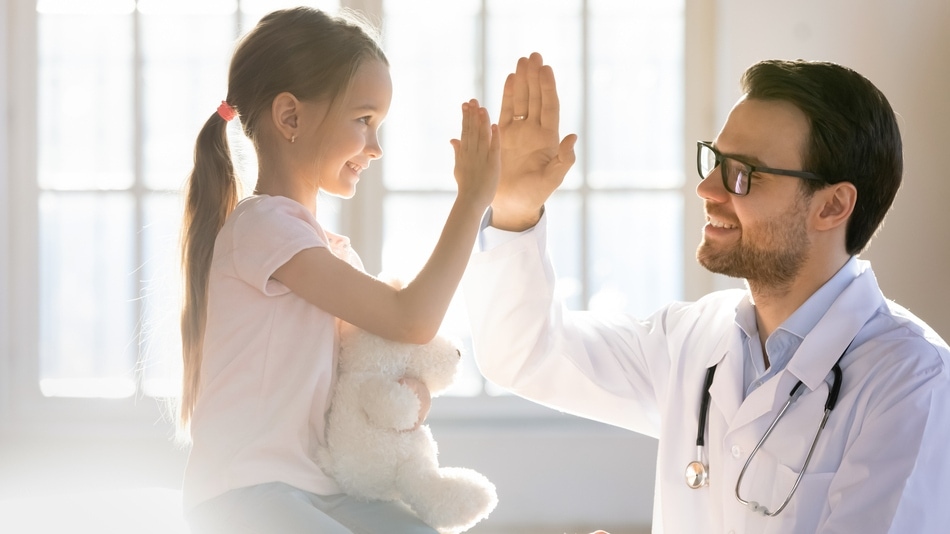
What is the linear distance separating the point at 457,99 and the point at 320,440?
2.42 metres

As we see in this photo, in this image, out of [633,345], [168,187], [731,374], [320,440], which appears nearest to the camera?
[320,440]

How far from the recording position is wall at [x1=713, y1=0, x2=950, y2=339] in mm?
3496

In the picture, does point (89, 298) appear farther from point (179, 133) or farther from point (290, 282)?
point (290, 282)

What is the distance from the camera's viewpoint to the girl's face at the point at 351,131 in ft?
5.31

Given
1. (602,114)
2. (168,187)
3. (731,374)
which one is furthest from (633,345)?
(168,187)

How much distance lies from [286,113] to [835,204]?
1086 millimetres

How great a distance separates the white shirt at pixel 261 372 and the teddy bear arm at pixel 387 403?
0.25 ft

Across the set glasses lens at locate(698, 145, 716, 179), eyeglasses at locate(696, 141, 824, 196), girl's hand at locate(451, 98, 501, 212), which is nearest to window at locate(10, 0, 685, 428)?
glasses lens at locate(698, 145, 716, 179)

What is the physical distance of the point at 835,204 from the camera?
195 cm

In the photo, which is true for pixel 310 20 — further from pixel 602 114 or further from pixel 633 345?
pixel 602 114

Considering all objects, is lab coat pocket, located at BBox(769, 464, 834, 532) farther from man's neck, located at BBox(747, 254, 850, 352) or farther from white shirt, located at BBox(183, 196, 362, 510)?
white shirt, located at BBox(183, 196, 362, 510)

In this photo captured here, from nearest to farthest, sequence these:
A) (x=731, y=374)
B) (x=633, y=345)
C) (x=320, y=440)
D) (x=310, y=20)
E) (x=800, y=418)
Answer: (x=320, y=440)
(x=310, y=20)
(x=800, y=418)
(x=731, y=374)
(x=633, y=345)

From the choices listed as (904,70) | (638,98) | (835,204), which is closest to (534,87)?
(835,204)

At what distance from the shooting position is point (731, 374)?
6.25ft
